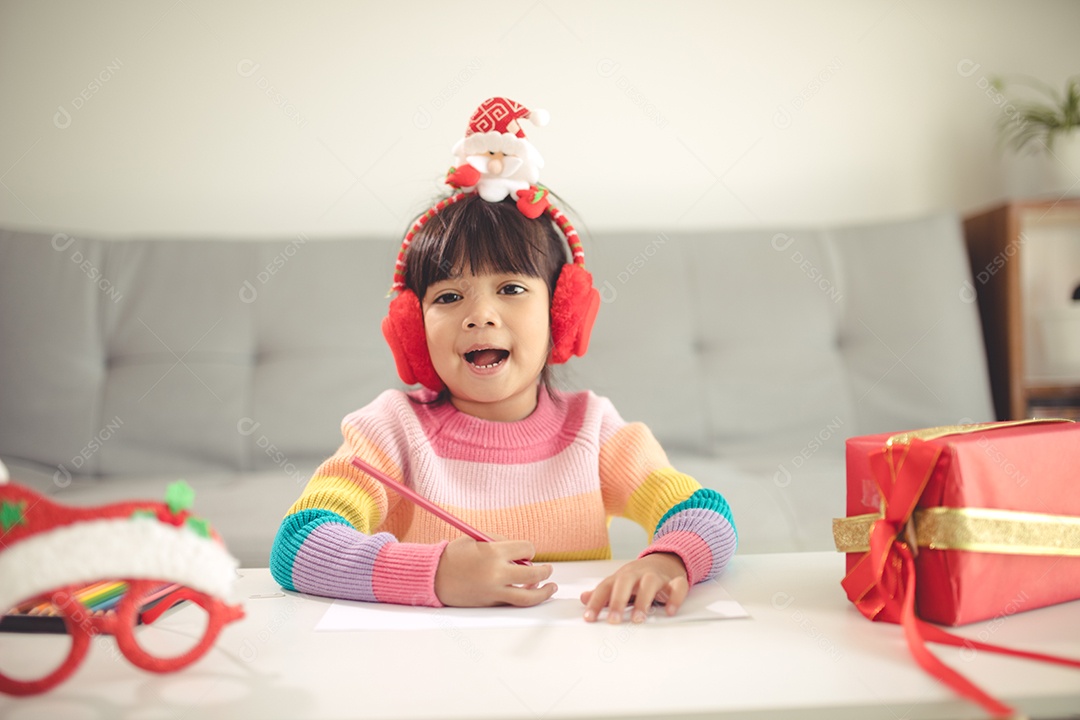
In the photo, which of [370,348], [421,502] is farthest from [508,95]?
[421,502]

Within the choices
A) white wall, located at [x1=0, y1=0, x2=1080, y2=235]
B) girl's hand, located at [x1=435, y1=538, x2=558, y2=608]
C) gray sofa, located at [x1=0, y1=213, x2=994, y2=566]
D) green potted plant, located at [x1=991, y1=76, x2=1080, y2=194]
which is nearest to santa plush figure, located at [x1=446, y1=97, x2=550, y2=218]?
girl's hand, located at [x1=435, y1=538, x2=558, y2=608]

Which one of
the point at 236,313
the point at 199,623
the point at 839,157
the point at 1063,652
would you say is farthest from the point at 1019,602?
the point at 839,157

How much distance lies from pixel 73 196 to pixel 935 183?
244 centimetres

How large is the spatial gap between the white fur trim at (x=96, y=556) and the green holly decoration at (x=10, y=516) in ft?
0.04

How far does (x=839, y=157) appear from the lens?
2.34 meters

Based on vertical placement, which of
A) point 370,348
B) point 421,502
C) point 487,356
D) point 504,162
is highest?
point 504,162

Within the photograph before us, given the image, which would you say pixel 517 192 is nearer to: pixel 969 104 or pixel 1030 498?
pixel 1030 498

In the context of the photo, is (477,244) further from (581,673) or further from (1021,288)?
(1021,288)

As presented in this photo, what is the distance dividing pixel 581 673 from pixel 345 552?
1.04 feet

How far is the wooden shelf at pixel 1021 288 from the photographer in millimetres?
2004

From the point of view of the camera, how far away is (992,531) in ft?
2.12

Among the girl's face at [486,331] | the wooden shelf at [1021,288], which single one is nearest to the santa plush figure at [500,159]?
the girl's face at [486,331]

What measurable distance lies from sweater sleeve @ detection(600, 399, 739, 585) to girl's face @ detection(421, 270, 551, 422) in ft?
0.53

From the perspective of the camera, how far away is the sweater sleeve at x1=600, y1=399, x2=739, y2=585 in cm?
81
